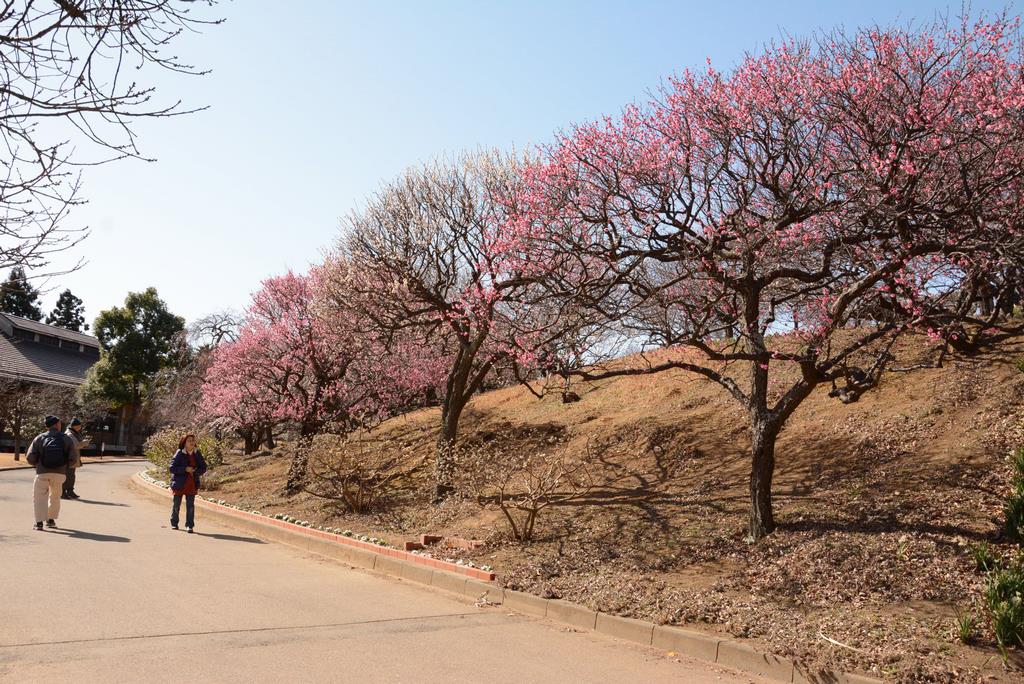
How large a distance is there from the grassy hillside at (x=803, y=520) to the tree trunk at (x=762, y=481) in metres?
0.22

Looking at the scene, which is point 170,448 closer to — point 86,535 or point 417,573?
point 86,535

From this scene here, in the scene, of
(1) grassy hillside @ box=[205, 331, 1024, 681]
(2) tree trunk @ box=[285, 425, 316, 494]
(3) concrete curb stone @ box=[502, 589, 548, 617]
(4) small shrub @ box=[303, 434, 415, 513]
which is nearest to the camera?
(1) grassy hillside @ box=[205, 331, 1024, 681]

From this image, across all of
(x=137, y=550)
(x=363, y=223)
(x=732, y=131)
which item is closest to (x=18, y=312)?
(x=363, y=223)

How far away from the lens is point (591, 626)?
7.19 m

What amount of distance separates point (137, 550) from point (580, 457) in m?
7.61

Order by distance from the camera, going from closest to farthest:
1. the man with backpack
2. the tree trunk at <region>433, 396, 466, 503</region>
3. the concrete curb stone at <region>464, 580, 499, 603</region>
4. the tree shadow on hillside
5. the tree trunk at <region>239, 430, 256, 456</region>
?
the tree shadow on hillside, the concrete curb stone at <region>464, 580, 499, 603</region>, the man with backpack, the tree trunk at <region>433, 396, 466, 503</region>, the tree trunk at <region>239, 430, 256, 456</region>

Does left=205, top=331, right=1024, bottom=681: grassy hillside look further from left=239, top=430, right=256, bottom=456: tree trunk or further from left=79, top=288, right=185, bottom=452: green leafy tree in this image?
left=79, top=288, right=185, bottom=452: green leafy tree

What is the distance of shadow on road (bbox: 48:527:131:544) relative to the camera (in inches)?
427

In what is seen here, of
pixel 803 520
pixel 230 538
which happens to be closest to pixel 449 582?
pixel 803 520

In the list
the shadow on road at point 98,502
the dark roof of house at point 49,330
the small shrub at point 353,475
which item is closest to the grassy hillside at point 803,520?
the small shrub at point 353,475

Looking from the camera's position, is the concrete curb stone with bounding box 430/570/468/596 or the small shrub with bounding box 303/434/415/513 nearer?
the concrete curb stone with bounding box 430/570/468/596

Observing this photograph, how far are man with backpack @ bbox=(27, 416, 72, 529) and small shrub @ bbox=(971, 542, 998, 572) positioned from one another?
11951mm

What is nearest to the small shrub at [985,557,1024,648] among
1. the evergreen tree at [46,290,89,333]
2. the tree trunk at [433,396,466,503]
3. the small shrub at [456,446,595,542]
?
the small shrub at [456,446,595,542]

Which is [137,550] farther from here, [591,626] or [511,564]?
[591,626]
